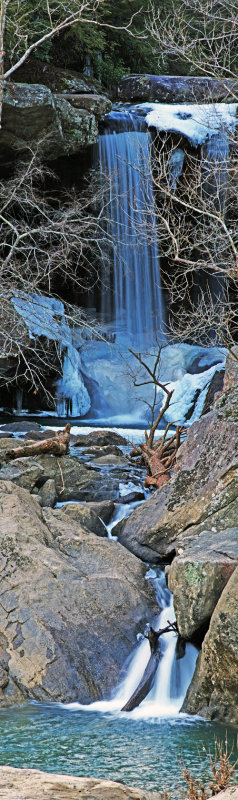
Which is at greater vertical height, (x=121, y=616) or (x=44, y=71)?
(x=44, y=71)

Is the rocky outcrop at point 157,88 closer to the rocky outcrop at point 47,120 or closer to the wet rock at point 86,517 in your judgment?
the rocky outcrop at point 47,120

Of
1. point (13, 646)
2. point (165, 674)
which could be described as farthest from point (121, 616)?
point (13, 646)

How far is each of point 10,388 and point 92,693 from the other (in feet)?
39.2

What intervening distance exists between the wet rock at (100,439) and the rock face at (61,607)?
19.2ft

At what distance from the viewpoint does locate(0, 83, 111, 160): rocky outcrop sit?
46.0 ft

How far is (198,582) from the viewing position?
4.78 m

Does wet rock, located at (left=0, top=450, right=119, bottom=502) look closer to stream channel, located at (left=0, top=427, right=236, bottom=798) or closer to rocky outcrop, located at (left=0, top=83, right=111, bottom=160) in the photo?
stream channel, located at (left=0, top=427, right=236, bottom=798)

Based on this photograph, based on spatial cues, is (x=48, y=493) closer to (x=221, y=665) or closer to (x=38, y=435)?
(x=38, y=435)

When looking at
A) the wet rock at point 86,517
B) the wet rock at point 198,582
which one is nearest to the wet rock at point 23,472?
the wet rock at point 86,517

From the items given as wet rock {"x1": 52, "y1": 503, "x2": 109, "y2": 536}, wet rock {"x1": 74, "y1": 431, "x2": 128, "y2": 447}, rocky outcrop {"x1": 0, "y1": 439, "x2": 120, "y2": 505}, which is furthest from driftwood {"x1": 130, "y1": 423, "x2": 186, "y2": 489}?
wet rock {"x1": 74, "y1": 431, "x2": 128, "y2": 447}

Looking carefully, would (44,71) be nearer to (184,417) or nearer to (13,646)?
(184,417)

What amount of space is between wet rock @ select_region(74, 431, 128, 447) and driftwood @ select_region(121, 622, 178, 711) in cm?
668

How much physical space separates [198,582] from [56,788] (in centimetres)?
229

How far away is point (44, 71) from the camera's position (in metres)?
16.6
